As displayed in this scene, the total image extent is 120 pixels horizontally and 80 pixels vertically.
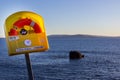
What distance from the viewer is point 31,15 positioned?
474 centimetres

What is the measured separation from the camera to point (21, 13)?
4672 mm

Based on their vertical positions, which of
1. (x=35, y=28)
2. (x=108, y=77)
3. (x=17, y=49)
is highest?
(x=35, y=28)

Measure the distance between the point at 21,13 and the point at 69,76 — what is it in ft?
156

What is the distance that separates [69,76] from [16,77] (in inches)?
382

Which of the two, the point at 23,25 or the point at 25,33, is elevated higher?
the point at 23,25

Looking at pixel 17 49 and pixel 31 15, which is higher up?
pixel 31 15

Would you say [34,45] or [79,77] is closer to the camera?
[34,45]

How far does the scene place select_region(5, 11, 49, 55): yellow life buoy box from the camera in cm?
467

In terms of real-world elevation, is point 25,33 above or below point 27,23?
→ below

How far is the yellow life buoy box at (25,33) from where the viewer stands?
4.67 metres

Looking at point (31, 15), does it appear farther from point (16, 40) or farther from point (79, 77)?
point (79, 77)

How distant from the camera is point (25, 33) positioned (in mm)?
4797

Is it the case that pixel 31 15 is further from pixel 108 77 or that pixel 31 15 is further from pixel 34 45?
pixel 108 77

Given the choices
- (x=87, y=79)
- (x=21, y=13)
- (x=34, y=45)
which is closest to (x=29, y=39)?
(x=34, y=45)
